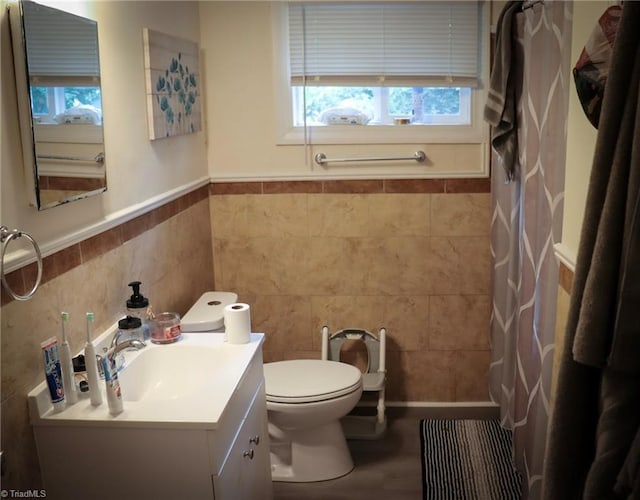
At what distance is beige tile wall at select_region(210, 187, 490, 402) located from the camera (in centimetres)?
322

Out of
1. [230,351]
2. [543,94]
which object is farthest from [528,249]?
[230,351]

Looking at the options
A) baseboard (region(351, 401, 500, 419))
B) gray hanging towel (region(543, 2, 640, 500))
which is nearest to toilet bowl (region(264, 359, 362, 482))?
baseboard (region(351, 401, 500, 419))

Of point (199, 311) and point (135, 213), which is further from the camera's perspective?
point (199, 311)

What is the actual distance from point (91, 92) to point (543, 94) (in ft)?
4.78

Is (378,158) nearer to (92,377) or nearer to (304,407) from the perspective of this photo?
(304,407)

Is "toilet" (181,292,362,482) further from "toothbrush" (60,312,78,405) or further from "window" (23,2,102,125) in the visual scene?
"window" (23,2,102,125)

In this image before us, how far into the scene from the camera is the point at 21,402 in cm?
162

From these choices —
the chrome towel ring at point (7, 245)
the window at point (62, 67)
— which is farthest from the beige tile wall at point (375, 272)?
the chrome towel ring at point (7, 245)

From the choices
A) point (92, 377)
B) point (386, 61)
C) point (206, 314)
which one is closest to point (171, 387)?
point (92, 377)

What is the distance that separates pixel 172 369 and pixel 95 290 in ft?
1.09

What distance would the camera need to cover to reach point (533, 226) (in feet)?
Result: 8.07

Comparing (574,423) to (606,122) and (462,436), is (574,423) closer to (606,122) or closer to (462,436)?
(606,122)

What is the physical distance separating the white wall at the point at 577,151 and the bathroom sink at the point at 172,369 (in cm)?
101

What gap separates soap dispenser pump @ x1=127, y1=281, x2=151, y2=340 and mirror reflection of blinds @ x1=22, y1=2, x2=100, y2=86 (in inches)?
24.7
